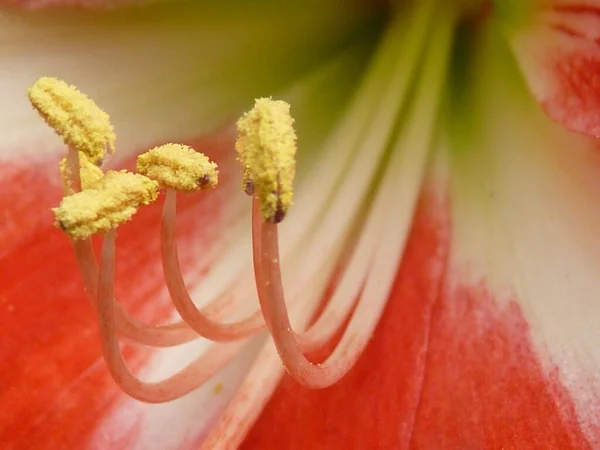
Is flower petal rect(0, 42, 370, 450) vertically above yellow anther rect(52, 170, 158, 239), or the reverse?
yellow anther rect(52, 170, 158, 239)

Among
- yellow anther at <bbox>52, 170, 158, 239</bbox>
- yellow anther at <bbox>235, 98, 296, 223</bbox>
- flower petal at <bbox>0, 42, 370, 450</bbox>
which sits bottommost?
flower petal at <bbox>0, 42, 370, 450</bbox>

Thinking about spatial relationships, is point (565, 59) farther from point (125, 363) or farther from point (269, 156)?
point (125, 363)

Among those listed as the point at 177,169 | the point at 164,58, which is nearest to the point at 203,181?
the point at 177,169

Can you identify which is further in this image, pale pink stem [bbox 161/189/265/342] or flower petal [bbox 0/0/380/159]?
flower petal [bbox 0/0/380/159]

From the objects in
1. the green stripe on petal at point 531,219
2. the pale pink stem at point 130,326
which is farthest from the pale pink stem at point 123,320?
the green stripe on petal at point 531,219

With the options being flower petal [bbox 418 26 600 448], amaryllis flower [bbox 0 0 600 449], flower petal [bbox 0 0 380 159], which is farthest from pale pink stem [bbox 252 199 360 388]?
flower petal [bbox 0 0 380 159]

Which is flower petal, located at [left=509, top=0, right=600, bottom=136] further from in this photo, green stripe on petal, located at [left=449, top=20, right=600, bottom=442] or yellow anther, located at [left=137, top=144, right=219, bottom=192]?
yellow anther, located at [left=137, top=144, right=219, bottom=192]
